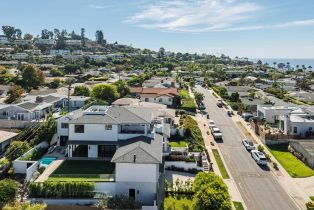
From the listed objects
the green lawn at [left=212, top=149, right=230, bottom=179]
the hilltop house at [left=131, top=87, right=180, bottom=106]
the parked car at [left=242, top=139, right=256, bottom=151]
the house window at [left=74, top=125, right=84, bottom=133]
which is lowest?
the green lawn at [left=212, top=149, right=230, bottom=179]

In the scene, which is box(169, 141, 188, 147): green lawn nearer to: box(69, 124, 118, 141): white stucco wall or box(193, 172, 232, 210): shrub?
box(69, 124, 118, 141): white stucco wall

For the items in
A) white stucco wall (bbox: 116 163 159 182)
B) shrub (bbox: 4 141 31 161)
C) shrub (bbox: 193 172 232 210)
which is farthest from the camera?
shrub (bbox: 4 141 31 161)

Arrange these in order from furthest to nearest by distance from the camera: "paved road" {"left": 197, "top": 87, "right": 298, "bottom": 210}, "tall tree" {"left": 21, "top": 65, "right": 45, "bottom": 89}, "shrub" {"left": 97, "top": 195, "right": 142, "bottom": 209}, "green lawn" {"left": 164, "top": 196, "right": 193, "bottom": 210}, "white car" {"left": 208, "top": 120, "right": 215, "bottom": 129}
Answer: "tall tree" {"left": 21, "top": 65, "right": 45, "bottom": 89} → "white car" {"left": 208, "top": 120, "right": 215, "bottom": 129} → "paved road" {"left": 197, "top": 87, "right": 298, "bottom": 210} → "green lawn" {"left": 164, "top": 196, "right": 193, "bottom": 210} → "shrub" {"left": 97, "top": 195, "right": 142, "bottom": 209}

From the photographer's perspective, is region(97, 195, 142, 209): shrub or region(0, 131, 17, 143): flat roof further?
region(0, 131, 17, 143): flat roof

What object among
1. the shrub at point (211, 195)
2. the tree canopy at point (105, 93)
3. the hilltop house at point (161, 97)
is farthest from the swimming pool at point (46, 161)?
the hilltop house at point (161, 97)

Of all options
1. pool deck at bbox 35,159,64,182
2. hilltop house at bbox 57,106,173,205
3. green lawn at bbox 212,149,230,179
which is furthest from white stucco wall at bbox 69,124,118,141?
green lawn at bbox 212,149,230,179

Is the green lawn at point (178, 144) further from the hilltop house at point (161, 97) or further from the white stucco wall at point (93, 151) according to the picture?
the hilltop house at point (161, 97)

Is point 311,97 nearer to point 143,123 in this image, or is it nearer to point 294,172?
point 294,172

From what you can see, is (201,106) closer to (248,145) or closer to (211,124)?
(211,124)
